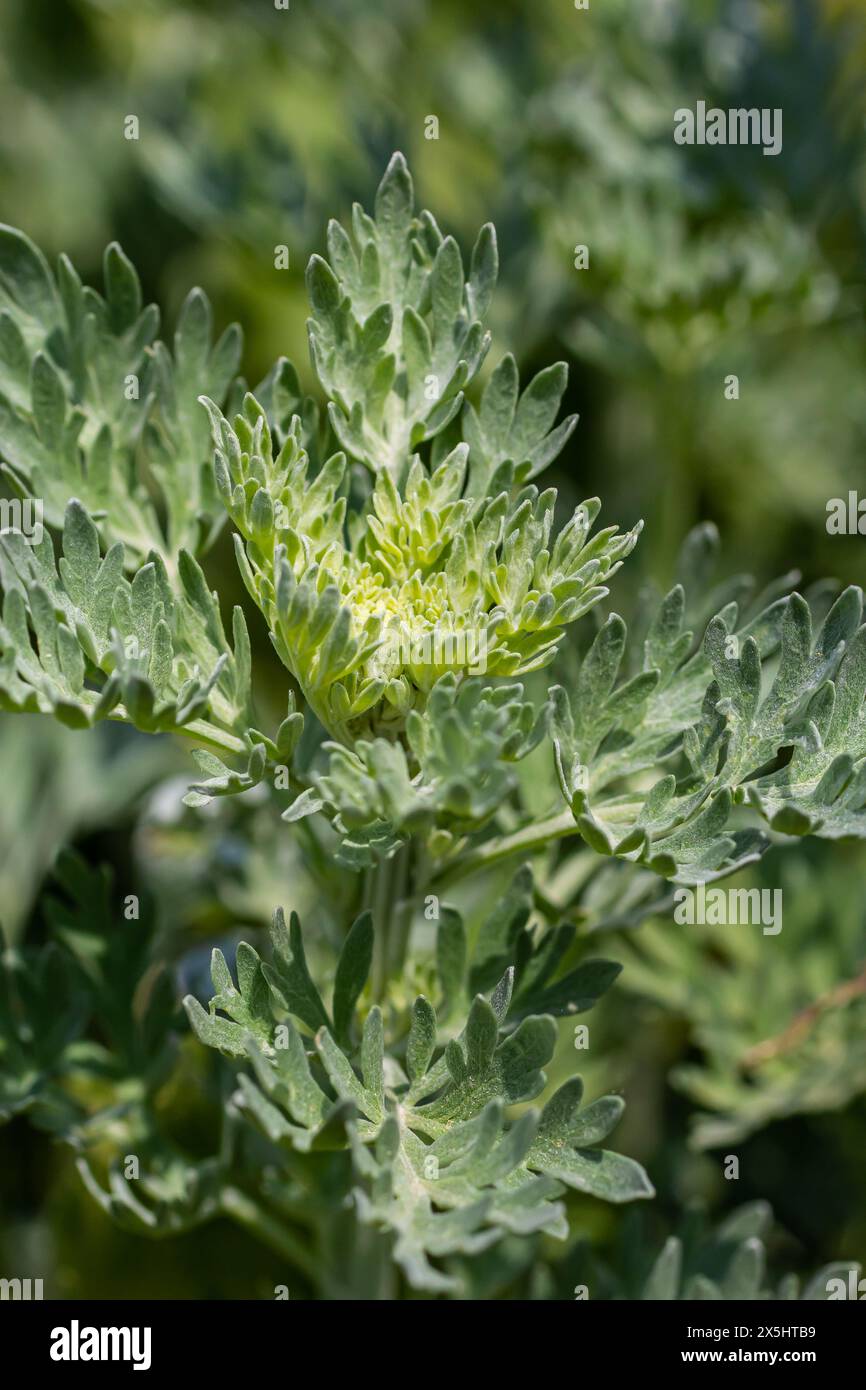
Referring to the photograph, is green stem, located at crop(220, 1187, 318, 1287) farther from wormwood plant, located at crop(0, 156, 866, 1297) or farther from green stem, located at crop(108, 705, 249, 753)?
green stem, located at crop(108, 705, 249, 753)

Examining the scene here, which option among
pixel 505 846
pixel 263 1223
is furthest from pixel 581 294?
pixel 263 1223

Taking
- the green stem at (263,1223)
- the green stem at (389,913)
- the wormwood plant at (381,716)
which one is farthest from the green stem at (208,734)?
the green stem at (263,1223)

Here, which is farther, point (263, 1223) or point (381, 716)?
point (263, 1223)

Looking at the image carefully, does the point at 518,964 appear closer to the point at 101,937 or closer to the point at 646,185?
the point at 101,937

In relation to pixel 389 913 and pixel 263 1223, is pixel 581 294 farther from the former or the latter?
pixel 263 1223

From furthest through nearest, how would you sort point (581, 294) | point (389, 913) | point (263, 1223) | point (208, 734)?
point (581, 294), point (263, 1223), point (389, 913), point (208, 734)

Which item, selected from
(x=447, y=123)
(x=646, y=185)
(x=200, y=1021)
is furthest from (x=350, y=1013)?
(x=447, y=123)
